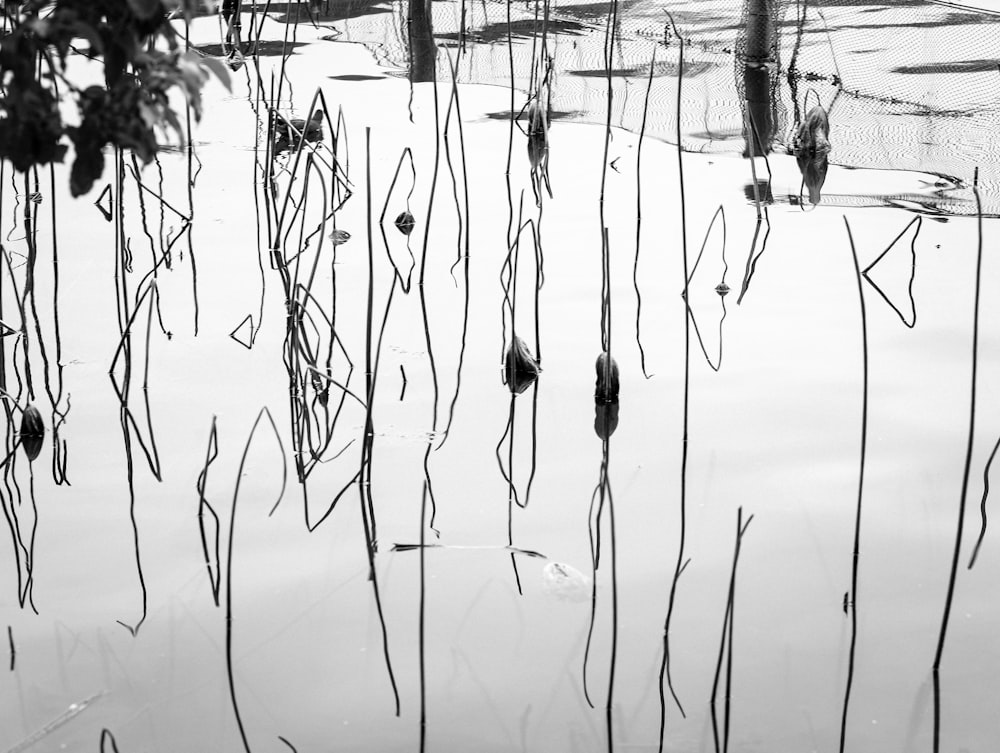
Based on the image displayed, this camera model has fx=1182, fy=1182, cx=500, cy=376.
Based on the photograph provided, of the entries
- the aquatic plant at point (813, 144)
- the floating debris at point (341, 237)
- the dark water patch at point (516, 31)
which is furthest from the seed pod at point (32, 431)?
the dark water patch at point (516, 31)

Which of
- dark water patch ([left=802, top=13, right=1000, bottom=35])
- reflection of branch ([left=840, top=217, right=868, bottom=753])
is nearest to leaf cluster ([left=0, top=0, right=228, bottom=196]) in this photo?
reflection of branch ([left=840, top=217, right=868, bottom=753])

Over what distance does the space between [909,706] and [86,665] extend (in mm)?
A: 816

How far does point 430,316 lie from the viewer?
213cm

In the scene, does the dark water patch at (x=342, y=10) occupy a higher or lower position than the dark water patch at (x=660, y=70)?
higher

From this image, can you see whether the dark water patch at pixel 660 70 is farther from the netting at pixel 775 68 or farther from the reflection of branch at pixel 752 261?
the reflection of branch at pixel 752 261

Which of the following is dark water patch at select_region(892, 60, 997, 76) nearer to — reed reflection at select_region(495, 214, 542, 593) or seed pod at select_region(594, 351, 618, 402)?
reed reflection at select_region(495, 214, 542, 593)

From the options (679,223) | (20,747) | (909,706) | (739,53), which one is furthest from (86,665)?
(739,53)

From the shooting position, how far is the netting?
3215 millimetres

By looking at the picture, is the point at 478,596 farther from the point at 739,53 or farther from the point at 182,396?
the point at 739,53

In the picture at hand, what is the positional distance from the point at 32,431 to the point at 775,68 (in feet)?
10.0

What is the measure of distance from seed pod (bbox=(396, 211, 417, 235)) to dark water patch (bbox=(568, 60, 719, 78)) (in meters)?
1.70

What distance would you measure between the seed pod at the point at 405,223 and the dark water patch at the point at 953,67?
2.16m

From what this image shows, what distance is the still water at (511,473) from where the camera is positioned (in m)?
1.15

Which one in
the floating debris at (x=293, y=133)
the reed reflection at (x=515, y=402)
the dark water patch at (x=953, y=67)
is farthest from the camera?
the dark water patch at (x=953, y=67)
